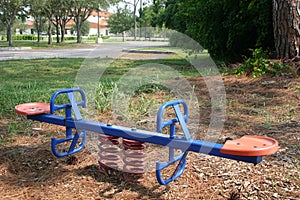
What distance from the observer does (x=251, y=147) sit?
2.22 metres

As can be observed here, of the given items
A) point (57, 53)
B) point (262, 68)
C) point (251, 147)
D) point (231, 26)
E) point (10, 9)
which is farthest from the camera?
point (10, 9)

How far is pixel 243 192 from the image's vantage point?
2.56 metres

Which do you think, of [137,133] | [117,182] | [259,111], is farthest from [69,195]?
[259,111]

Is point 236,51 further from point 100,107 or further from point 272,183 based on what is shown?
point 272,183

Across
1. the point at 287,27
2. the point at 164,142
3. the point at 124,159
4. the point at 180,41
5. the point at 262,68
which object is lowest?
the point at 124,159

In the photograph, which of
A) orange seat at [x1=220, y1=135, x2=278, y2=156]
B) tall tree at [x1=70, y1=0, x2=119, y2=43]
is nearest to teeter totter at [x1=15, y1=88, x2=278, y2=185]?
orange seat at [x1=220, y1=135, x2=278, y2=156]

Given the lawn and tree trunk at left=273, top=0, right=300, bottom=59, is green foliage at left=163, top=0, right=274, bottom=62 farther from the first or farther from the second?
the lawn

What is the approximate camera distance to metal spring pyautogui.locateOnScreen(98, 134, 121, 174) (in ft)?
9.64

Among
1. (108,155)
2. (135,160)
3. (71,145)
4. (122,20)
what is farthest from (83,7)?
(135,160)

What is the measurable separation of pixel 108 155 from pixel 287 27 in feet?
18.5

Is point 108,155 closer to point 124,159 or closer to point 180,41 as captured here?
point 124,159

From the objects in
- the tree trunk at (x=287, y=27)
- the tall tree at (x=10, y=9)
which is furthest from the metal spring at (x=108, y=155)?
the tall tree at (x=10, y=9)

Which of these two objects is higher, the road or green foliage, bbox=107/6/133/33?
green foliage, bbox=107/6/133/33

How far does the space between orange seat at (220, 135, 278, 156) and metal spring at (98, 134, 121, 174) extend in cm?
101
